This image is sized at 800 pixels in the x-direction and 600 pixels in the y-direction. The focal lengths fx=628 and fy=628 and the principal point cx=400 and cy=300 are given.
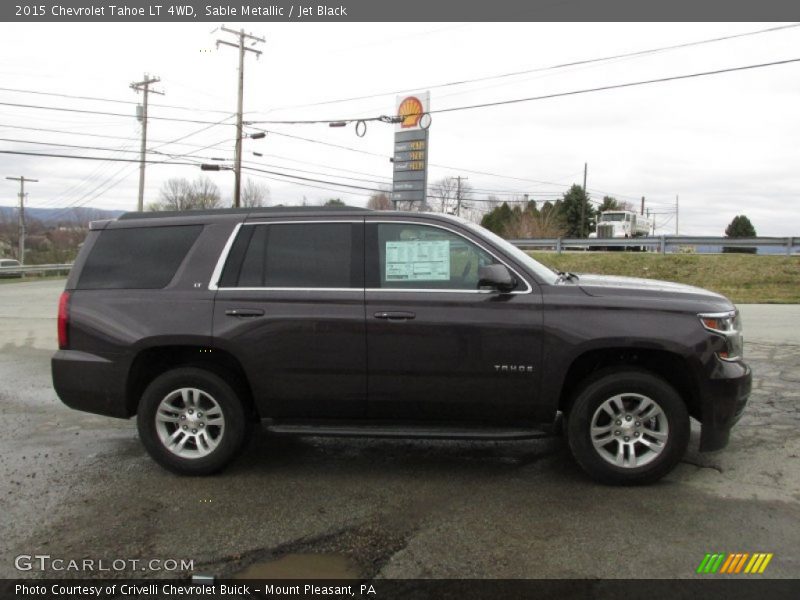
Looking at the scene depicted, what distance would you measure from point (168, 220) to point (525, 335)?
9.10ft

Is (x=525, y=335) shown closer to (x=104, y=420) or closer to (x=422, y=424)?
(x=422, y=424)

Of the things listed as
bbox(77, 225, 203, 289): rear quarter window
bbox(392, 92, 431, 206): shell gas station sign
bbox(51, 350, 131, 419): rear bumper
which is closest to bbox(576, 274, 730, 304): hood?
bbox(77, 225, 203, 289): rear quarter window

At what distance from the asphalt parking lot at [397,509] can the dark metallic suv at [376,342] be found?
1.18 ft

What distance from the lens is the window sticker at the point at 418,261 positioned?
4410mm

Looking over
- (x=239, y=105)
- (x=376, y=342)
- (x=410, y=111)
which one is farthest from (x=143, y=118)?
(x=376, y=342)

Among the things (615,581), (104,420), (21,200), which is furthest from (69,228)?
(615,581)

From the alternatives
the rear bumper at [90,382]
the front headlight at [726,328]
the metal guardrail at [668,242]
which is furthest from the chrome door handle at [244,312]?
the metal guardrail at [668,242]

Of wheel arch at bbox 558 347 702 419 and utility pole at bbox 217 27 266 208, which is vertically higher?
utility pole at bbox 217 27 266 208

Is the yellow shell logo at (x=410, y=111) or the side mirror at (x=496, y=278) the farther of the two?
the yellow shell logo at (x=410, y=111)

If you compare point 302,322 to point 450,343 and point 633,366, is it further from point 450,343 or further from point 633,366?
point 633,366

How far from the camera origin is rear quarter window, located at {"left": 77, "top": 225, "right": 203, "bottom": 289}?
15.2 feet

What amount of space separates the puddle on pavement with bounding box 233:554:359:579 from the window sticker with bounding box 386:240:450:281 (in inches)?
74.8

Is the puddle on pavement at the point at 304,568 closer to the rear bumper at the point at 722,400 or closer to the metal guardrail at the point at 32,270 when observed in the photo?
the rear bumper at the point at 722,400

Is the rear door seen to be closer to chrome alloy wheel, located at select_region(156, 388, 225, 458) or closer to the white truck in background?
chrome alloy wheel, located at select_region(156, 388, 225, 458)
